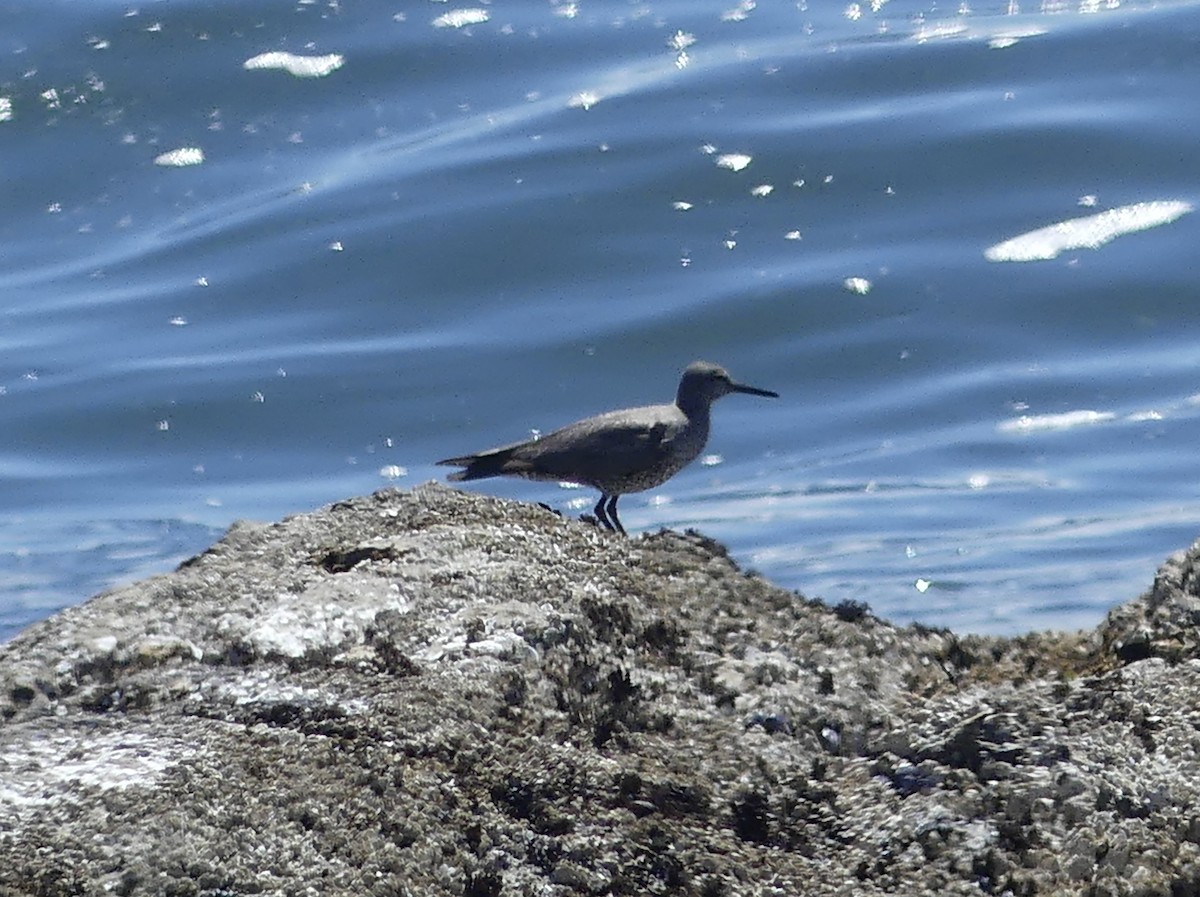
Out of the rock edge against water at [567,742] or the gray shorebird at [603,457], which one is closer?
the rock edge against water at [567,742]

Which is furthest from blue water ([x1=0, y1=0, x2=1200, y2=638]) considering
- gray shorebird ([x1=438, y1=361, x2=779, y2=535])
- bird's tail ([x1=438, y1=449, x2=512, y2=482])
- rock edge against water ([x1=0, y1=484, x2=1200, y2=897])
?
rock edge against water ([x1=0, y1=484, x2=1200, y2=897])

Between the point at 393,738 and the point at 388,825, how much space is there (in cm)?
27

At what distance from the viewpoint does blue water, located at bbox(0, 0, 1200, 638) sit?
12.8 metres

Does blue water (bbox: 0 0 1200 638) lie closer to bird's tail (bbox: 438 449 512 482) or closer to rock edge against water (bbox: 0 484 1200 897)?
bird's tail (bbox: 438 449 512 482)

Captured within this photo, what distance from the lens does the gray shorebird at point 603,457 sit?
28.8ft

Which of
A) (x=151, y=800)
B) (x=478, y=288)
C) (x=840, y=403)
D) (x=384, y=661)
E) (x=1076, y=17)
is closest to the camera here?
(x=151, y=800)

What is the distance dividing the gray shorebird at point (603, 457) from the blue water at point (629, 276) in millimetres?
2410

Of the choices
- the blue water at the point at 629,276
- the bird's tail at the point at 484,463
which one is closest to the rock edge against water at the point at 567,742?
the bird's tail at the point at 484,463

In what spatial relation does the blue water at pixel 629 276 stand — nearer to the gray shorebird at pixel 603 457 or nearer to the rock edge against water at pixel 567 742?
the gray shorebird at pixel 603 457

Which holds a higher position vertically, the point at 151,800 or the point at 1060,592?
the point at 151,800

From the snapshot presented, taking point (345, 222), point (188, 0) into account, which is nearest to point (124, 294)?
point (345, 222)

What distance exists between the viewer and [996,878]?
3.81 m

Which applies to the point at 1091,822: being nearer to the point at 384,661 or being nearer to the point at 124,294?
the point at 384,661

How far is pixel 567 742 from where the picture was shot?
4.11m
